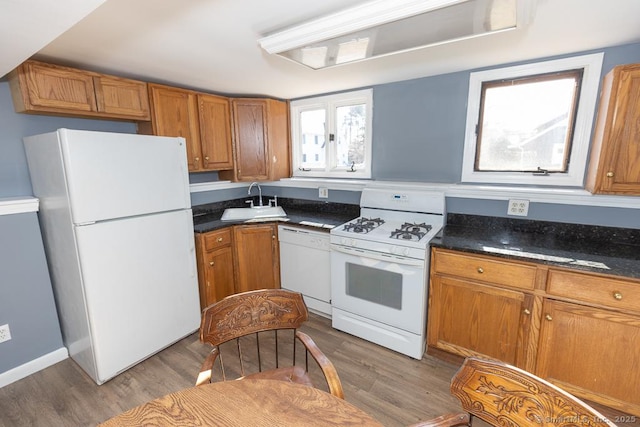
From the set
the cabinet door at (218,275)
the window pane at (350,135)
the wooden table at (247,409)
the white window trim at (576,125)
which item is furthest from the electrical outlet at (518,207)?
the cabinet door at (218,275)

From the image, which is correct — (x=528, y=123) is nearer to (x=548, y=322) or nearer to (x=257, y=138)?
(x=548, y=322)

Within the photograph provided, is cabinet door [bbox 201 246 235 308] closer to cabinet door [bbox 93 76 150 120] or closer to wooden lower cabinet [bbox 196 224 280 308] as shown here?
wooden lower cabinet [bbox 196 224 280 308]

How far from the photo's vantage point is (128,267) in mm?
1936

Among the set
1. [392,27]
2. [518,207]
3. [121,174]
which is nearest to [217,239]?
[121,174]

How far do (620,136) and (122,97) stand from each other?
10.3 feet

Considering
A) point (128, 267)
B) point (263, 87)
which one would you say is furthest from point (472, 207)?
point (128, 267)

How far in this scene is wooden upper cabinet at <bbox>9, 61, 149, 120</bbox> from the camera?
174cm

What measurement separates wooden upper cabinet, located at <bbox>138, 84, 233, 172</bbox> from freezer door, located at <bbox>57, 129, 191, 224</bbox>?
0.38 meters

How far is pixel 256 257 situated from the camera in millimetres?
2795

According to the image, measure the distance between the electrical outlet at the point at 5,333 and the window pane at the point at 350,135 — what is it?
2.86 meters

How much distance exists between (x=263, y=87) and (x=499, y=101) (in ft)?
6.43

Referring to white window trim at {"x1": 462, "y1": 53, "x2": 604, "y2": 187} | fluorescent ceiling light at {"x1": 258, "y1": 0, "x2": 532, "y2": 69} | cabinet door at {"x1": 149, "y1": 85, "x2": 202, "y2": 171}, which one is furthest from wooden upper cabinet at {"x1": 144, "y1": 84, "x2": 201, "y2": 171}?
white window trim at {"x1": 462, "y1": 53, "x2": 604, "y2": 187}

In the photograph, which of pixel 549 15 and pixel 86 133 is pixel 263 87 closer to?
pixel 86 133

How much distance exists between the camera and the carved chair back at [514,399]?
0.74 m
